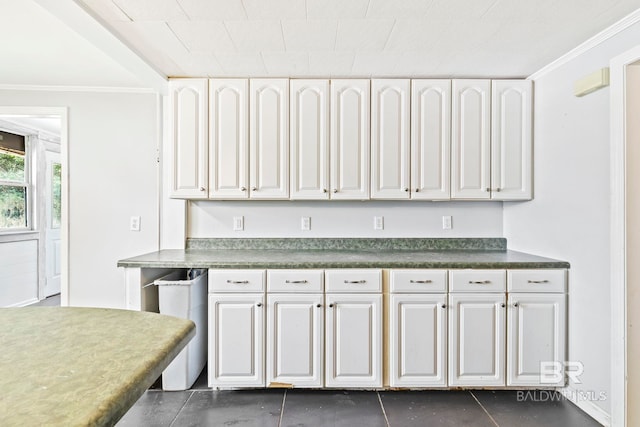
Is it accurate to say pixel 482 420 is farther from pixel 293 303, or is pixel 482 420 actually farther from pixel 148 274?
pixel 148 274

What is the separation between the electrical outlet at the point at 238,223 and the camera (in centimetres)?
281

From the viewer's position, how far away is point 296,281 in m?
2.19

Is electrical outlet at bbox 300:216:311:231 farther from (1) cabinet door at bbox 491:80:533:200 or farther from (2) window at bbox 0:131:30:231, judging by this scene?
(2) window at bbox 0:131:30:231

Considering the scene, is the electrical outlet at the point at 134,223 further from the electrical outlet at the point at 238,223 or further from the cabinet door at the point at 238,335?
the cabinet door at the point at 238,335

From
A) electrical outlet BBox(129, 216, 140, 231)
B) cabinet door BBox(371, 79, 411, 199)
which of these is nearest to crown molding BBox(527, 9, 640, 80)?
cabinet door BBox(371, 79, 411, 199)

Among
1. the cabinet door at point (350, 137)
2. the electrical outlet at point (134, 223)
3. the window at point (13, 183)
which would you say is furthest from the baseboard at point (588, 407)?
the window at point (13, 183)

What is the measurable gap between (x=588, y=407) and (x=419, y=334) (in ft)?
3.40

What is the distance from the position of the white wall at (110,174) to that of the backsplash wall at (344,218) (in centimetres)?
45

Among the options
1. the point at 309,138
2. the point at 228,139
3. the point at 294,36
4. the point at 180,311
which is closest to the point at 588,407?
the point at 309,138

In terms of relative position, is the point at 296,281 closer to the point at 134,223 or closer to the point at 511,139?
the point at 134,223

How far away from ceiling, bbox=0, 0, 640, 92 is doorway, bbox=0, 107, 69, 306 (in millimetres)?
1936

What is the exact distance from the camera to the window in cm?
398

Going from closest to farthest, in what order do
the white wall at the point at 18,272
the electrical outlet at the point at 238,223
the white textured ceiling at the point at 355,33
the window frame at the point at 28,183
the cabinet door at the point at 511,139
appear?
the white textured ceiling at the point at 355,33, the cabinet door at the point at 511,139, the electrical outlet at the point at 238,223, the white wall at the point at 18,272, the window frame at the point at 28,183

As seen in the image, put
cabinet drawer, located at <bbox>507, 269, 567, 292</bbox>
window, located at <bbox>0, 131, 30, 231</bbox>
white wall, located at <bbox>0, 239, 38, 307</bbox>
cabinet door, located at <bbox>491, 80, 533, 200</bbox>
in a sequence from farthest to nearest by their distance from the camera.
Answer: window, located at <bbox>0, 131, 30, 231</bbox>
white wall, located at <bbox>0, 239, 38, 307</bbox>
cabinet door, located at <bbox>491, 80, 533, 200</bbox>
cabinet drawer, located at <bbox>507, 269, 567, 292</bbox>
